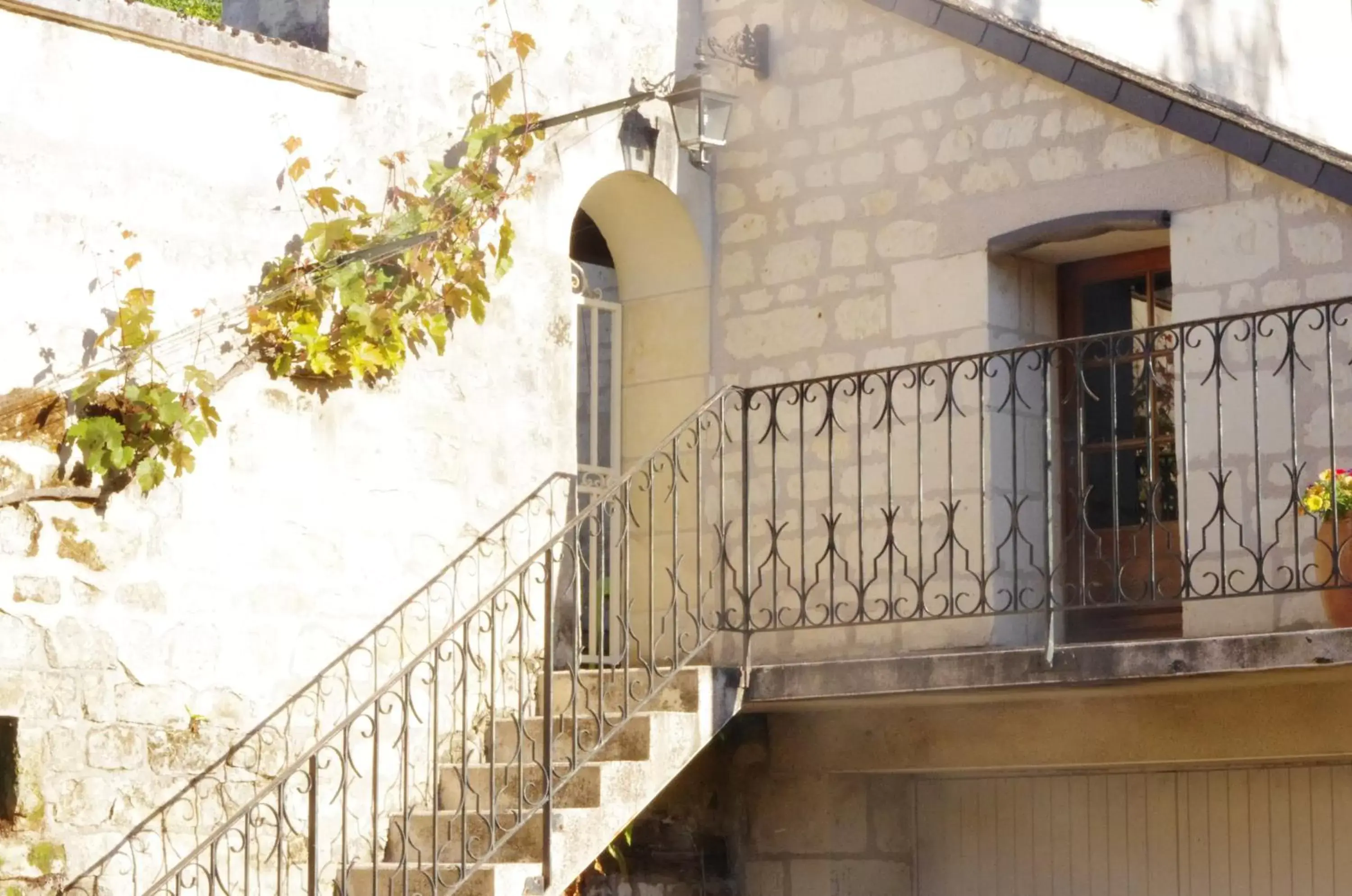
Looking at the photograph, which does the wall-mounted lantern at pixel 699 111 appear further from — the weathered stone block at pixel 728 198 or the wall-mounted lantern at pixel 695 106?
the weathered stone block at pixel 728 198

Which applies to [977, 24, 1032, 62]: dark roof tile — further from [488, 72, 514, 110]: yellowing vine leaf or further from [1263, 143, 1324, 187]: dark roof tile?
[488, 72, 514, 110]: yellowing vine leaf

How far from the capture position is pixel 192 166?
7848mm

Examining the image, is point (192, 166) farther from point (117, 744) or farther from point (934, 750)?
point (934, 750)

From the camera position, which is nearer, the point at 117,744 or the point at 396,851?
the point at 117,744

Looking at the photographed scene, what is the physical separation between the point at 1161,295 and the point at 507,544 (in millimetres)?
2959

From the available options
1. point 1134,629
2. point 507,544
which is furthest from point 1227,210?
point 507,544

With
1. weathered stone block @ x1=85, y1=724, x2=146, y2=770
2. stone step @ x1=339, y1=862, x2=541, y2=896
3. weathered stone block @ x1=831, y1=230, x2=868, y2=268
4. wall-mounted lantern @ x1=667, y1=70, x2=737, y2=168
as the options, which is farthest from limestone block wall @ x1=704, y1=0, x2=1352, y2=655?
weathered stone block @ x1=85, y1=724, x2=146, y2=770

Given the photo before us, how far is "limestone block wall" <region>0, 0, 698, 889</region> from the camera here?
7.23 m

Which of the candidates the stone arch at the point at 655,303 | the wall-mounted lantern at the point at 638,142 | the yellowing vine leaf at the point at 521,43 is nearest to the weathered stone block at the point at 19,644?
the yellowing vine leaf at the point at 521,43

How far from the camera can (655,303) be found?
992 cm

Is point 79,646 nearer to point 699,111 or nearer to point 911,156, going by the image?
point 699,111

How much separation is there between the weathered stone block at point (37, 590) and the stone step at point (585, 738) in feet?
5.26

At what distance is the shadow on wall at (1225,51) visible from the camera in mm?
10773

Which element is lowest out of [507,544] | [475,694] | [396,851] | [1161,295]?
[396,851]
